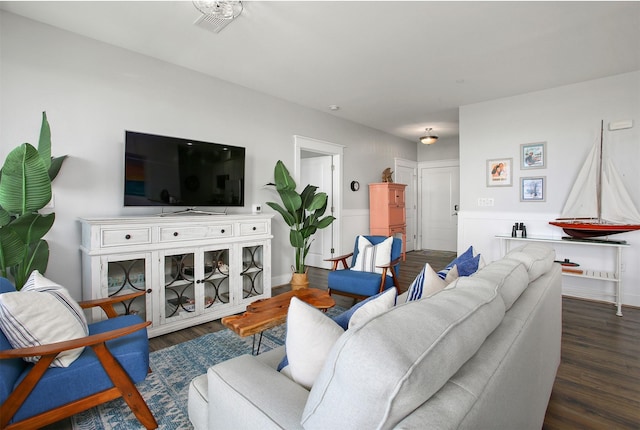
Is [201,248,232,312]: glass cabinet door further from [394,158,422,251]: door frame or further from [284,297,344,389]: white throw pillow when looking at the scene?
[394,158,422,251]: door frame

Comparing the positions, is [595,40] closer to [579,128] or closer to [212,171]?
[579,128]

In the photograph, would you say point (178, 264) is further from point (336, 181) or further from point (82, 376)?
point (336, 181)

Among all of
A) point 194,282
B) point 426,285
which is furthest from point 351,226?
point 426,285

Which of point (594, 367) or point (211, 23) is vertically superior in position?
point (211, 23)

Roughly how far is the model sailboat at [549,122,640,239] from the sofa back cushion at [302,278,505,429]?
388 centimetres

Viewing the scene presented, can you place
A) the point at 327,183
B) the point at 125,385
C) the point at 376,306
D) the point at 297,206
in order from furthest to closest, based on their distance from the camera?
the point at 327,183 < the point at 297,206 < the point at 125,385 < the point at 376,306

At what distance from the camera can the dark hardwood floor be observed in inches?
67.8

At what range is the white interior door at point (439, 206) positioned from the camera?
23.4ft

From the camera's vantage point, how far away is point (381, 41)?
2812 mm

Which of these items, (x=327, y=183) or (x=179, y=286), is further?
(x=327, y=183)

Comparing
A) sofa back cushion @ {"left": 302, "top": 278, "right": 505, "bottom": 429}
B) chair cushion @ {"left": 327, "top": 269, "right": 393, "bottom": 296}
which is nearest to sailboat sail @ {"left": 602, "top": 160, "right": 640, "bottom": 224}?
chair cushion @ {"left": 327, "top": 269, "right": 393, "bottom": 296}

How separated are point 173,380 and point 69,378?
71cm

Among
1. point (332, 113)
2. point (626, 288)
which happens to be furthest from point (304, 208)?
point (626, 288)

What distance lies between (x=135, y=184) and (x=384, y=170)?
4.61 m
